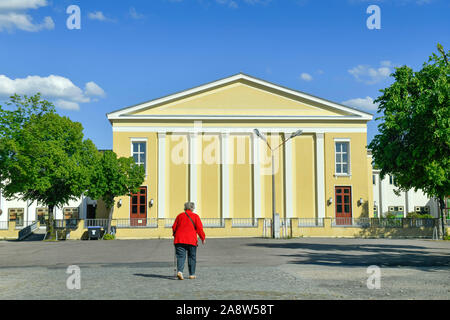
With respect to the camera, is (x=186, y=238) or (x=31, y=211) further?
(x=31, y=211)

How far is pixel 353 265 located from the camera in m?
14.9

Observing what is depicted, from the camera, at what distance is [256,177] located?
42094 millimetres

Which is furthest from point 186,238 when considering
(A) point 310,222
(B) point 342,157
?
(B) point 342,157

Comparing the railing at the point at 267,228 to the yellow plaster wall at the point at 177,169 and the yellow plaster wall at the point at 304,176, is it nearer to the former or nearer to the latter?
the yellow plaster wall at the point at 304,176

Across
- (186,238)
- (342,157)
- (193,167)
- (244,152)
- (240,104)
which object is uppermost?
(240,104)

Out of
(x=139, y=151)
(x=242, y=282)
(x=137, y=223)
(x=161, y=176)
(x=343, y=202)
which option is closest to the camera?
(x=242, y=282)

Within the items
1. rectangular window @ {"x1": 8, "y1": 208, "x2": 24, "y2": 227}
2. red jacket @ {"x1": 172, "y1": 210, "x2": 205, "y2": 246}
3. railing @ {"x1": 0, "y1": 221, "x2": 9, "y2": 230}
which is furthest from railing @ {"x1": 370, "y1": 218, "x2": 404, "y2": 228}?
rectangular window @ {"x1": 8, "y1": 208, "x2": 24, "y2": 227}

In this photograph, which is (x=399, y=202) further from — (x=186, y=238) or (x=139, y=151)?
(x=186, y=238)

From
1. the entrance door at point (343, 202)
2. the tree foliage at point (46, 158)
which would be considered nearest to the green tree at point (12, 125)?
the tree foliage at point (46, 158)

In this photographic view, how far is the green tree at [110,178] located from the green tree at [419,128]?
1603 cm

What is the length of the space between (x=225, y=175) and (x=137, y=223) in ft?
25.8

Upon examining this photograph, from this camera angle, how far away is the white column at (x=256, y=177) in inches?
1652

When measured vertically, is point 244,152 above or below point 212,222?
above
